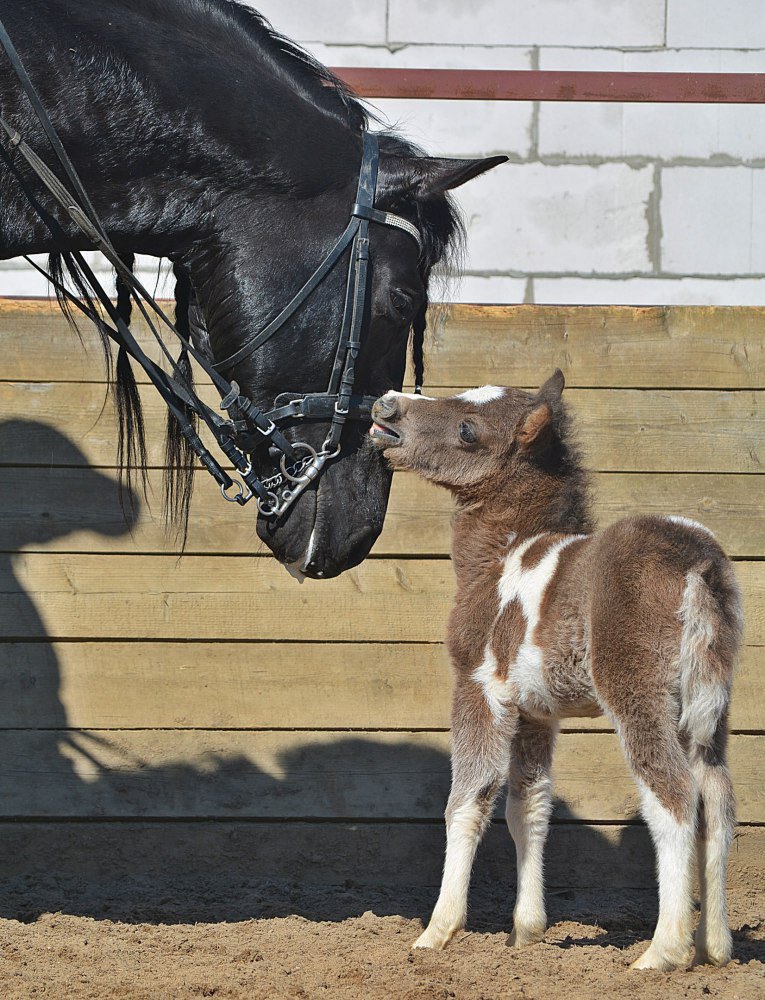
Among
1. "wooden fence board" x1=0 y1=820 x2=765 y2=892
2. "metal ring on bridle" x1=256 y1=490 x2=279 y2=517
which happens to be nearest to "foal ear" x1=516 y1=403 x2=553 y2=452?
"metal ring on bridle" x1=256 y1=490 x2=279 y2=517

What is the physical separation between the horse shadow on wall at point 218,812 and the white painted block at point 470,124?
3.03 m

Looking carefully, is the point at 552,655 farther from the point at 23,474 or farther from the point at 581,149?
the point at 581,149

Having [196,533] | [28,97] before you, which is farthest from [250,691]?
[28,97]

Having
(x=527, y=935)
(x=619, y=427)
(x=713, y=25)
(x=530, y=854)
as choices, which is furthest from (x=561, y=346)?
(x=713, y=25)

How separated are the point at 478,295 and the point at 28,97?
335 centimetres

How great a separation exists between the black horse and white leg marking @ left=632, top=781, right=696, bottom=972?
1054 millimetres

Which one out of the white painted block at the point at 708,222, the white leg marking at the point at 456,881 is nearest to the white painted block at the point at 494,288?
the white painted block at the point at 708,222

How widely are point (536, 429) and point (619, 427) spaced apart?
3.60ft

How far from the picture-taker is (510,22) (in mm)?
5801

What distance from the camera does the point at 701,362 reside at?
4.38 metres

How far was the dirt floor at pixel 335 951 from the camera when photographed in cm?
270

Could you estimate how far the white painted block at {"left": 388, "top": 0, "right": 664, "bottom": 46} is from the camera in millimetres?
5793

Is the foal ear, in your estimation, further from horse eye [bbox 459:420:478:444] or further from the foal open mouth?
the foal open mouth

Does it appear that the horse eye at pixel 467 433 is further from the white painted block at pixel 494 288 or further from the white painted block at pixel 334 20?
the white painted block at pixel 334 20
